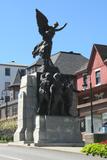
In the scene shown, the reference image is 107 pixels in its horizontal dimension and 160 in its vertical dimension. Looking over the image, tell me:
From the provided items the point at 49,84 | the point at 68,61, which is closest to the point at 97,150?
the point at 49,84

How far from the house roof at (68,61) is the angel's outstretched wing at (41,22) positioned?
42.4 m

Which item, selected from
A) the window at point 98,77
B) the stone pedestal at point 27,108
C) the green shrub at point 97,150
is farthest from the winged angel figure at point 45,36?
the window at point 98,77

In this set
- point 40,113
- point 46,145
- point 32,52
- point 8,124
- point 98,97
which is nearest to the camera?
point 46,145

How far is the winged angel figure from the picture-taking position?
31859mm

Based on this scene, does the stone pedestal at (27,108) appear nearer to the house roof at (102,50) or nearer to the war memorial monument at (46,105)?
the war memorial monument at (46,105)

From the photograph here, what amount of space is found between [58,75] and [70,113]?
3.23 metres

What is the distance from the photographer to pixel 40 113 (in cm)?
3047

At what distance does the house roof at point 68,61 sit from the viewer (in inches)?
3014

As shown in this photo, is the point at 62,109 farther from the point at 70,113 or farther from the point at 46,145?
the point at 46,145

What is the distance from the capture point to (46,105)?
30.7 meters

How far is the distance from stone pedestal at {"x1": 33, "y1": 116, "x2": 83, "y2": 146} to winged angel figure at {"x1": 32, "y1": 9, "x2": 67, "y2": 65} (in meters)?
4.27

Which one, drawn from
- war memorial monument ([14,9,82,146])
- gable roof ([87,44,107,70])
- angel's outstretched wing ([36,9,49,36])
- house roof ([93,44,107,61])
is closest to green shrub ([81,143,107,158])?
war memorial monument ([14,9,82,146])

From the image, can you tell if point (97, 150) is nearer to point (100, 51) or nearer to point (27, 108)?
point (27, 108)

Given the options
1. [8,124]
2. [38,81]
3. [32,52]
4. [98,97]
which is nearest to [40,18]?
A: [32,52]
